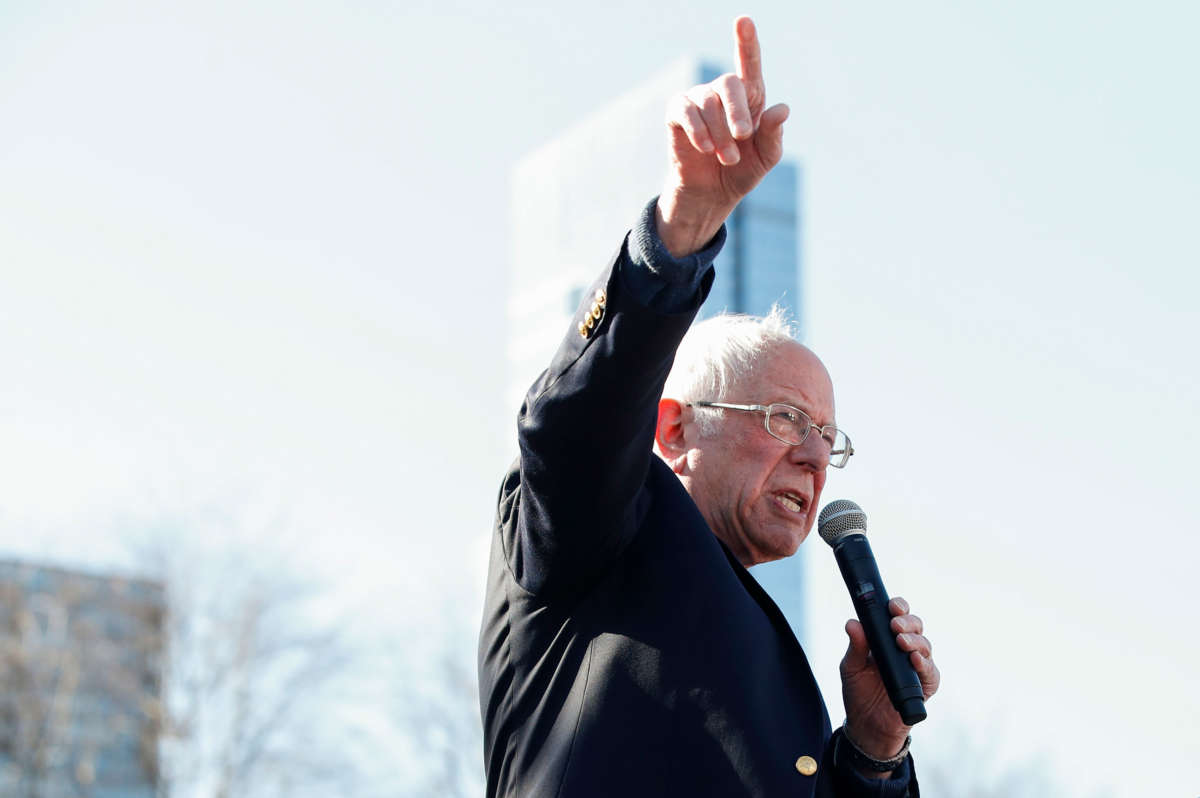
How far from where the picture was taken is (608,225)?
212 ft

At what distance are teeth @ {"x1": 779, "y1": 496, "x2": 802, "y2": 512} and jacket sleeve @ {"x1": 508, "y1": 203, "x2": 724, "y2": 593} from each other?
29.5 inches

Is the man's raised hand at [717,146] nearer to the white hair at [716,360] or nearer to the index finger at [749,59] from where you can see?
the index finger at [749,59]

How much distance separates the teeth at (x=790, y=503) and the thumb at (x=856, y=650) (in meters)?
0.34

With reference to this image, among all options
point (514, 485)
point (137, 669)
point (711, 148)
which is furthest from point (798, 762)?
point (137, 669)

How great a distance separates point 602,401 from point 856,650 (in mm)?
917

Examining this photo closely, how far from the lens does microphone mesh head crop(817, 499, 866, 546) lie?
318 cm

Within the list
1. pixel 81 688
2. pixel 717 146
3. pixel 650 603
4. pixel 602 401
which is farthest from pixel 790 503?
pixel 81 688

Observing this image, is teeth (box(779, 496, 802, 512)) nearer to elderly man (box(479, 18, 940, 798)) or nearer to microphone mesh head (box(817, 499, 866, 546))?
microphone mesh head (box(817, 499, 866, 546))

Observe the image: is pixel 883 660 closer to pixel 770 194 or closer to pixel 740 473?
pixel 740 473

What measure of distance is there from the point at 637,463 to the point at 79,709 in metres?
23.8

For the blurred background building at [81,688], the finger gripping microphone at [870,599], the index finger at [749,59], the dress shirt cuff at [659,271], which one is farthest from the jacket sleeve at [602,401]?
the blurred background building at [81,688]

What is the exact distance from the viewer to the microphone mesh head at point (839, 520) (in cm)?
318

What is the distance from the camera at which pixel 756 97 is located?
2.26 metres

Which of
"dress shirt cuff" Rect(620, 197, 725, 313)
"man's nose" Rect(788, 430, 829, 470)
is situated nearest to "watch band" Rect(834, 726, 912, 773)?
"man's nose" Rect(788, 430, 829, 470)
